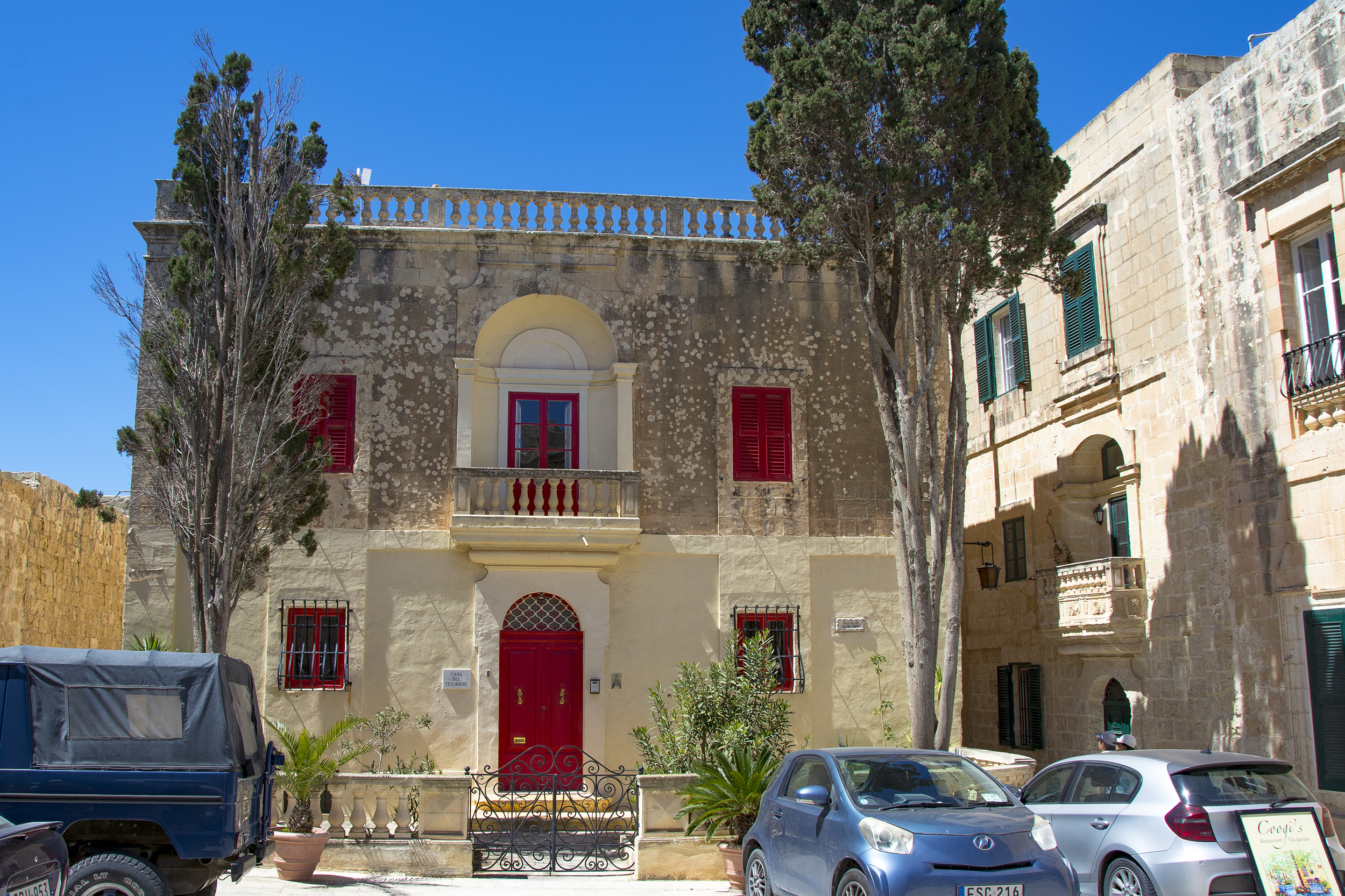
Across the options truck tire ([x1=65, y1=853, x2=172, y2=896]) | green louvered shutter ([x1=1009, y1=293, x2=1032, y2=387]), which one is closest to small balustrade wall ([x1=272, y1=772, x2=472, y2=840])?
truck tire ([x1=65, y1=853, x2=172, y2=896])

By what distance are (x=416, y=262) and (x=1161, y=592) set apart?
1168 centimetres

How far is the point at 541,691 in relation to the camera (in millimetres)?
15945

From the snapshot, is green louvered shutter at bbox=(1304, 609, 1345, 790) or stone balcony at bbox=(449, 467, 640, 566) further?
stone balcony at bbox=(449, 467, 640, 566)

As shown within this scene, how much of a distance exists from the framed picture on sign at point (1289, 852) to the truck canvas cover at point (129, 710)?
298 inches

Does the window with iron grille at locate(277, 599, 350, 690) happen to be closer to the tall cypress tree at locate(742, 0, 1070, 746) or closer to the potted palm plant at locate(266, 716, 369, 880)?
the potted palm plant at locate(266, 716, 369, 880)

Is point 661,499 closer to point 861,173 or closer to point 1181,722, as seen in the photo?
point 861,173

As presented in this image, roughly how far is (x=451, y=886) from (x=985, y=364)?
12097mm

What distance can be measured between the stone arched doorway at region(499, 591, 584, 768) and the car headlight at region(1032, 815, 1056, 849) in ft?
29.7

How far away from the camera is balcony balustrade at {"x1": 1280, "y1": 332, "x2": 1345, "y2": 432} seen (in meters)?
11.2

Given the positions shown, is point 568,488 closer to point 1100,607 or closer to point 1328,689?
point 1100,607

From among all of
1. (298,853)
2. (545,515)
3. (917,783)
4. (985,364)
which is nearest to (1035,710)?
(985,364)

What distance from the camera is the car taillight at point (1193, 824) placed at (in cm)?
777

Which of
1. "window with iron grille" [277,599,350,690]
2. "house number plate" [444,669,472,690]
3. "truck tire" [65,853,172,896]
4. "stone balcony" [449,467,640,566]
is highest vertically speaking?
"stone balcony" [449,467,640,566]

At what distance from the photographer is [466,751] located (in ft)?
50.6
